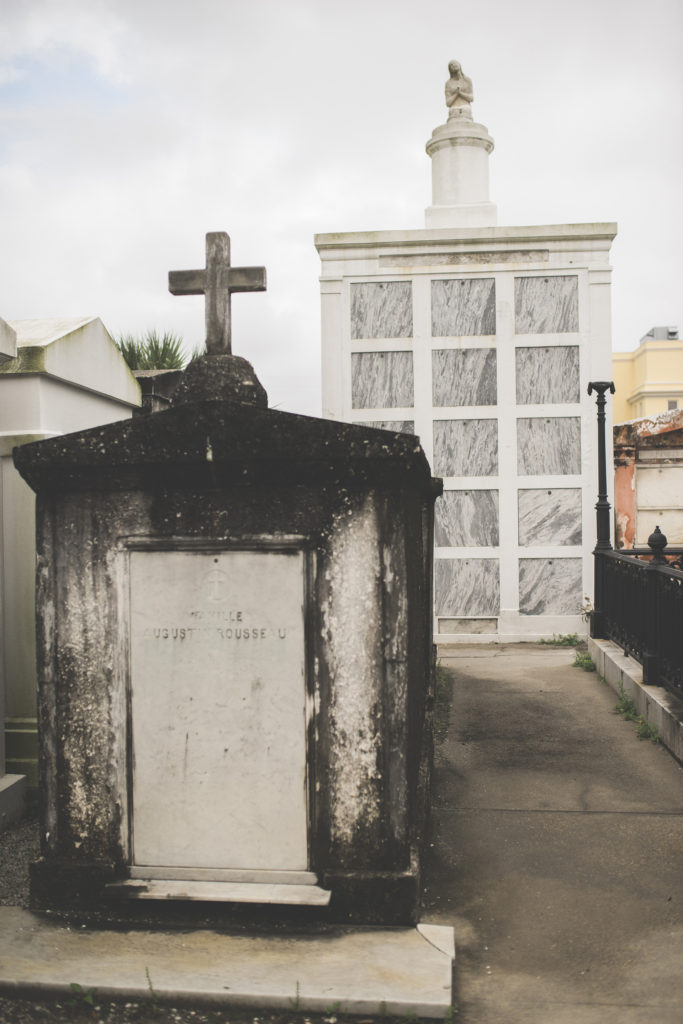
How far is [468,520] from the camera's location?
10.1m

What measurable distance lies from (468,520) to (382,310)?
2.63m

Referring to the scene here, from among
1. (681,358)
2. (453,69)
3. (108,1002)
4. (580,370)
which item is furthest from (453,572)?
(681,358)

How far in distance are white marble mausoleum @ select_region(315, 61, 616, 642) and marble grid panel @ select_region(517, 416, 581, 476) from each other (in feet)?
0.04

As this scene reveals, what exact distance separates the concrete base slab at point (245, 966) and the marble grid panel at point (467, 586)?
7.10 meters

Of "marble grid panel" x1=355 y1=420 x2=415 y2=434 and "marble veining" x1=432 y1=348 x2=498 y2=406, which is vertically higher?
"marble veining" x1=432 y1=348 x2=498 y2=406

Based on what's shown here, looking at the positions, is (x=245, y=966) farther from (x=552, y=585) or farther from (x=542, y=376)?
(x=542, y=376)

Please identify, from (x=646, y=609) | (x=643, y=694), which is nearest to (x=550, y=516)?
(x=646, y=609)

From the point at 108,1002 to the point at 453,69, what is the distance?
36.2 feet

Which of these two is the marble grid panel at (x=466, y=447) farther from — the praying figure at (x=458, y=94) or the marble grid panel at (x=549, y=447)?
the praying figure at (x=458, y=94)

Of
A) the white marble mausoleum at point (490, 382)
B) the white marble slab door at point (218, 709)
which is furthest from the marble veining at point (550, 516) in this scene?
the white marble slab door at point (218, 709)

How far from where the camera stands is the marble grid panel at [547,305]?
10.1 m

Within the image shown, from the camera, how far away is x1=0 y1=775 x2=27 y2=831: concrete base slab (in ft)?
14.9

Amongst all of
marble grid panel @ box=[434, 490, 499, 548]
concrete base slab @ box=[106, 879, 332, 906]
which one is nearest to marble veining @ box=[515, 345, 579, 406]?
marble grid panel @ box=[434, 490, 499, 548]

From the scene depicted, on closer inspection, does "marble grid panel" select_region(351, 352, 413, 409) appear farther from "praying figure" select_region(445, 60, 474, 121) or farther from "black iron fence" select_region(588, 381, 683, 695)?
"praying figure" select_region(445, 60, 474, 121)
